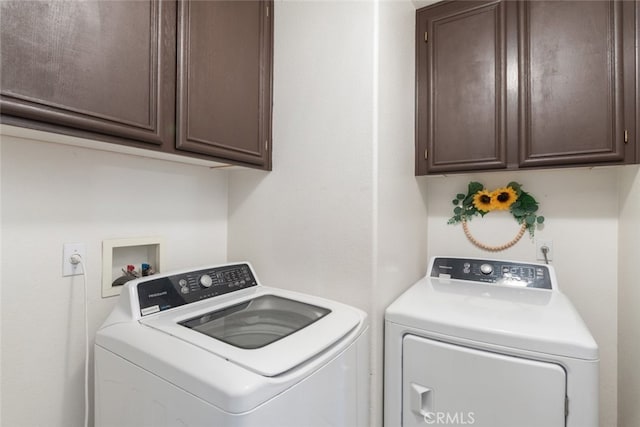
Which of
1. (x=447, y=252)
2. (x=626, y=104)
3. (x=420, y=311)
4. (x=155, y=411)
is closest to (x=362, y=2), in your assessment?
(x=626, y=104)

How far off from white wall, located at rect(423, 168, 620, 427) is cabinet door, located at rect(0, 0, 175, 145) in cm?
169

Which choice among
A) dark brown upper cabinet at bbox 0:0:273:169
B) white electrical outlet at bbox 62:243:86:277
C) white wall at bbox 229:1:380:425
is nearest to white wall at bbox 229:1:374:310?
white wall at bbox 229:1:380:425

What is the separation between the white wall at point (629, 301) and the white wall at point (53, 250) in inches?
78.2

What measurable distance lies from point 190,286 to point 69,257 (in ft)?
1.38

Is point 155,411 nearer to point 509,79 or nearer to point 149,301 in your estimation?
point 149,301

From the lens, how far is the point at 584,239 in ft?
4.95

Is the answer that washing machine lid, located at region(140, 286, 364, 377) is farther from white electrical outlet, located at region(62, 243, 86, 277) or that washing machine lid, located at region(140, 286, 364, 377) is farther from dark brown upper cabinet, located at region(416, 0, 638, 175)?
dark brown upper cabinet, located at region(416, 0, 638, 175)

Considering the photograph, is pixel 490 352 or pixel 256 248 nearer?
pixel 490 352

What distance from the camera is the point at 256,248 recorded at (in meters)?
1.55

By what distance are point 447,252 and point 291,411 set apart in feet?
4.56

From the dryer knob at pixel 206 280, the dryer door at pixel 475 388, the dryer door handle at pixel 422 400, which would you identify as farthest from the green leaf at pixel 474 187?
the dryer knob at pixel 206 280

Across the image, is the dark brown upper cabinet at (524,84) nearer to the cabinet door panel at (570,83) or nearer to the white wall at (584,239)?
the cabinet door panel at (570,83)

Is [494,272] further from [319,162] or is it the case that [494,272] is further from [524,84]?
[319,162]

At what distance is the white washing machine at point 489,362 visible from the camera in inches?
36.3
